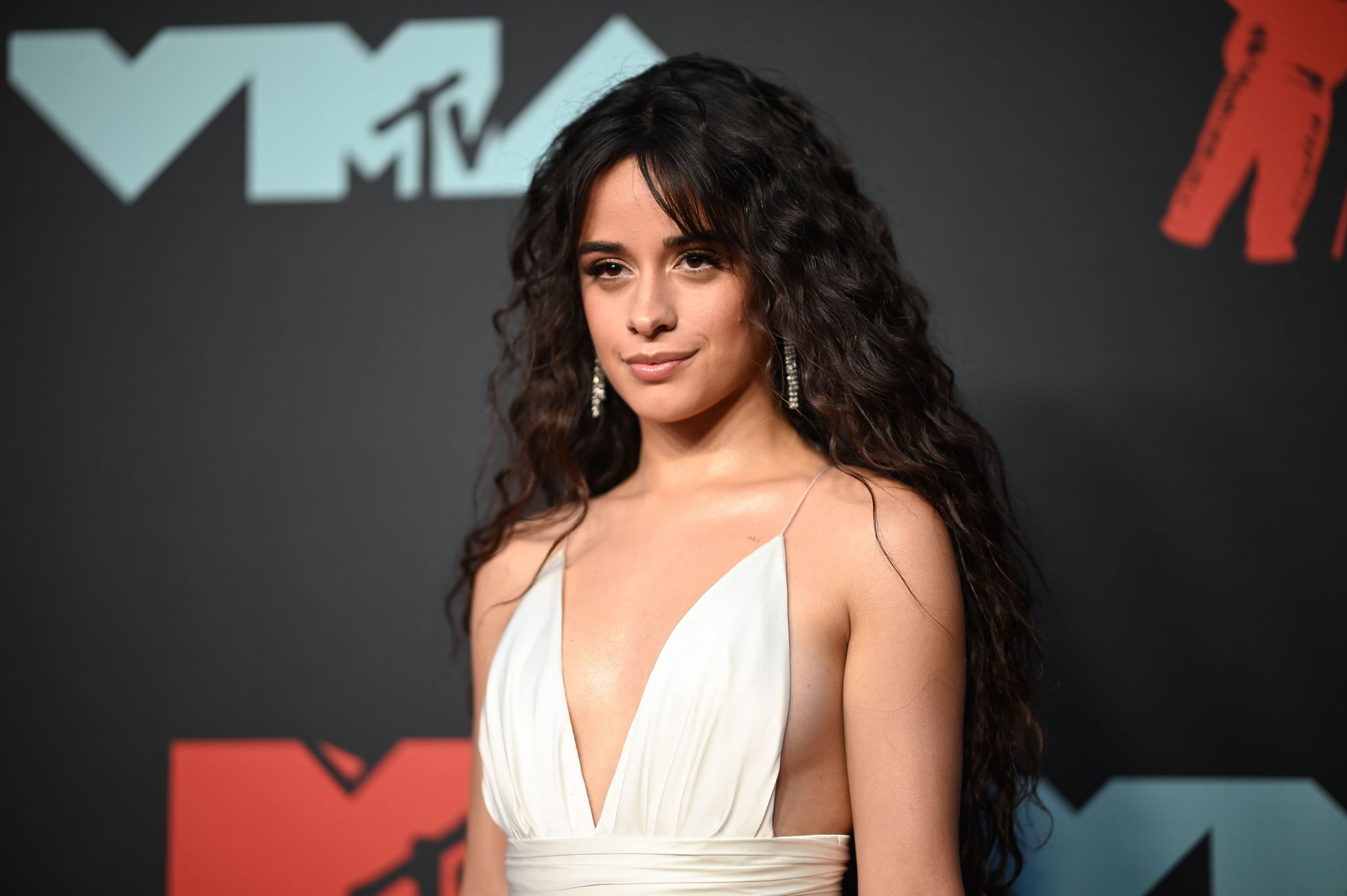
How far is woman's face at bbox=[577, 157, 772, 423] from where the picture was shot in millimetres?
1667

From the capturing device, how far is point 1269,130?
2320 mm

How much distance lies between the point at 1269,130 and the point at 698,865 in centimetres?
182

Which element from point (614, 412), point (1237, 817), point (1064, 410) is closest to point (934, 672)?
point (614, 412)

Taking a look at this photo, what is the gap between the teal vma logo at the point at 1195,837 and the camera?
224 centimetres

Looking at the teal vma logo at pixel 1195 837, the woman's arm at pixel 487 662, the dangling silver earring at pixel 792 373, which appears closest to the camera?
the dangling silver earring at pixel 792 373

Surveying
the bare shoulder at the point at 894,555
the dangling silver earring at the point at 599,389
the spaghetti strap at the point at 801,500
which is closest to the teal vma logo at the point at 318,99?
the dangling silver earring at the point at 599,389

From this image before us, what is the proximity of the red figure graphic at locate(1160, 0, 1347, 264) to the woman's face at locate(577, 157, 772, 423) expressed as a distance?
1.13 meters

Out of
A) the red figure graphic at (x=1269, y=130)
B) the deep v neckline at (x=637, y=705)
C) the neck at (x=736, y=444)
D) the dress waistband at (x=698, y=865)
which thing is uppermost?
the red figure graphic at (x=1269, y=130)

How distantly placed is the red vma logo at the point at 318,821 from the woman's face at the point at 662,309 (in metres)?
1.08

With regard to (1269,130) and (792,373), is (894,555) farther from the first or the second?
(1269,130)

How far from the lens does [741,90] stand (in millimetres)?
1780

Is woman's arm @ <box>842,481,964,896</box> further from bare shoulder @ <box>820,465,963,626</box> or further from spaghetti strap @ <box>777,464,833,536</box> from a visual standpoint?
spaghetti strap @ <box>777,464,833,536</box>

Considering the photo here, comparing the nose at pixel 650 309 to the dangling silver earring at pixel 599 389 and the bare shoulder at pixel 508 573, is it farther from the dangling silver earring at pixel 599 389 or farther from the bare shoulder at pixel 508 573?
the bare shoulder at pixel 508 573

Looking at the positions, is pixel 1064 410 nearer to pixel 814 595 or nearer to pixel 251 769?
pixel 814 595
